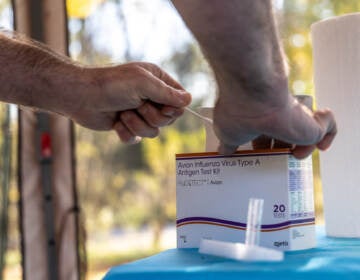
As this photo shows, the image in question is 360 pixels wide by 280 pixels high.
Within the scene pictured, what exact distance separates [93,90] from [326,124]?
0.38 metres

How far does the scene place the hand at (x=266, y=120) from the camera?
0.63 m

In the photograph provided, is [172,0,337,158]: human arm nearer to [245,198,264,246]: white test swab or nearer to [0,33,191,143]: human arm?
[245,198,264,246]: white test swab

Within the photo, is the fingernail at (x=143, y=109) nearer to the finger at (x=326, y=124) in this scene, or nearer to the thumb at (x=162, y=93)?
the thumb at (x=162, y=93)

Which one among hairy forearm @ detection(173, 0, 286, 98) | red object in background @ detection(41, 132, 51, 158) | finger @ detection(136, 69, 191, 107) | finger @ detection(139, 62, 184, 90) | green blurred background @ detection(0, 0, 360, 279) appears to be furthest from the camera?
green blurred background @ detection(0, 0, 360, 279)

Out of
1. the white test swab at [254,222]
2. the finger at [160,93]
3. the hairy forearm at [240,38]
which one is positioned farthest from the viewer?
the finger at [160,93]

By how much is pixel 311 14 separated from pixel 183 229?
131 inches

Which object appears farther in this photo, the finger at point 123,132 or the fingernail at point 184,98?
the finger at point 123,132

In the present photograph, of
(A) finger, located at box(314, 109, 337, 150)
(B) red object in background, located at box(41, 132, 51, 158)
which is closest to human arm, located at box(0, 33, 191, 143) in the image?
(A) finger, located at box(314, 109, 337, 150)

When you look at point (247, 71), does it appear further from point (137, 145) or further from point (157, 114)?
point (137, 145)

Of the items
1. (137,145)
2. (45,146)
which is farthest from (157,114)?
(137,145)

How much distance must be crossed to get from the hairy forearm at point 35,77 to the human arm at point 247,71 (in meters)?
0.34

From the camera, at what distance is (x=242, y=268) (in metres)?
0.59

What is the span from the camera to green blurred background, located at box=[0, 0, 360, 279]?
94.7 inches

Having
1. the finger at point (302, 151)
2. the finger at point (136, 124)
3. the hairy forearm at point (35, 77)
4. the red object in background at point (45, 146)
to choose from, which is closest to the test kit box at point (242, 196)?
the finger at point (302, 151)
